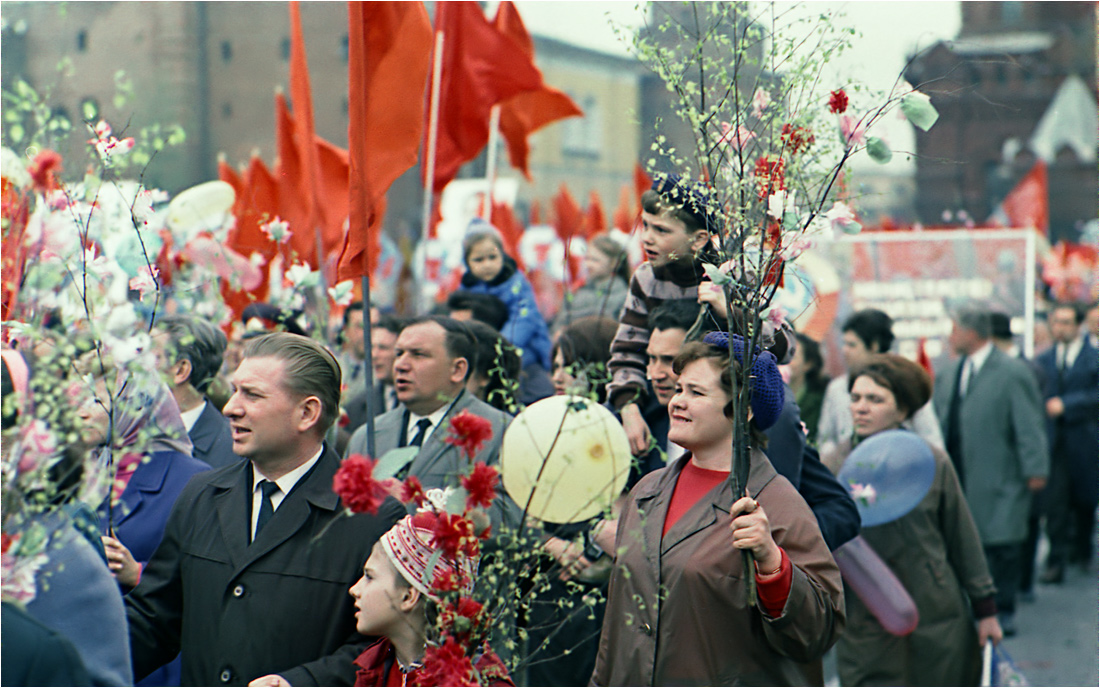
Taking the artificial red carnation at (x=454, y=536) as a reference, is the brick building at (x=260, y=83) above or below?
above

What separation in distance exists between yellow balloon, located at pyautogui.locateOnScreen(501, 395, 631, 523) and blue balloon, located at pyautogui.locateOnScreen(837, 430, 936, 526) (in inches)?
79.2

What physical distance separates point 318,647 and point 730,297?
1395mm

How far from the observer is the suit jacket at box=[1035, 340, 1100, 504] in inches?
398

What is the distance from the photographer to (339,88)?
33.2 m

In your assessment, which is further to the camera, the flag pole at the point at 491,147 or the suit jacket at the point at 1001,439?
the suit jacket at the point at 1001,439

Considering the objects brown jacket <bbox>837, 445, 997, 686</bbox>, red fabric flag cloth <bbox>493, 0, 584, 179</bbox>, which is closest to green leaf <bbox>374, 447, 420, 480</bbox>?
brown jacket <bbox>837, 445, 997, 686</bbox>

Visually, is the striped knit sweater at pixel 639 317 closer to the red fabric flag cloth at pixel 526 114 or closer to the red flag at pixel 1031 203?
the red fabric flag cloth at pixel 526 114

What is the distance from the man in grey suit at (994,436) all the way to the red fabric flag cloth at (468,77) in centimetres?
344

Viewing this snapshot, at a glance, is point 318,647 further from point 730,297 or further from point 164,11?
point 164,11

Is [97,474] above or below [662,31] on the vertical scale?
below

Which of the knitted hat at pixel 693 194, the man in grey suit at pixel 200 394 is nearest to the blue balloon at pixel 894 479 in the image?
the knitted hat at pixel 693 194

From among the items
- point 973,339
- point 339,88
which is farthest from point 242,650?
point 339,88

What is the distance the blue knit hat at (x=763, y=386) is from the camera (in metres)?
3.46

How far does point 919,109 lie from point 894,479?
252cm
